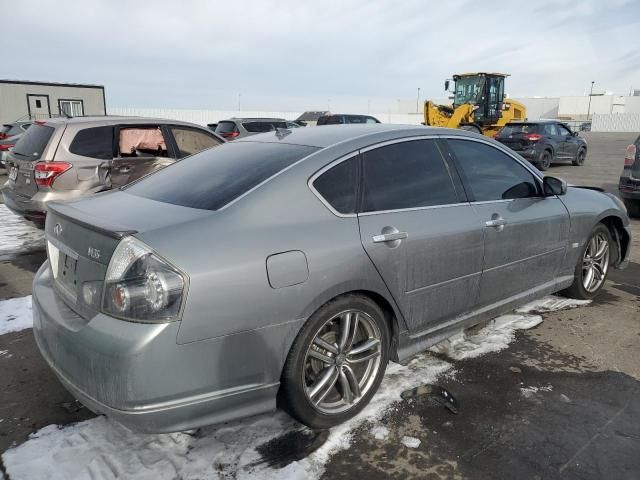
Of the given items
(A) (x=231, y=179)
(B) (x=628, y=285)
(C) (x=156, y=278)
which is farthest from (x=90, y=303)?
(B) (x=628, y=285)

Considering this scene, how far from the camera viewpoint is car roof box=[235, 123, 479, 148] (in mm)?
3012

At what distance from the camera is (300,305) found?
237cm

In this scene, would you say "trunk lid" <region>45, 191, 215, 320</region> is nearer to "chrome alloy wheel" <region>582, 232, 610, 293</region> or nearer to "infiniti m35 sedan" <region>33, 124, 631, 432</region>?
"infiniti m35 sedan" <region>33, 124, 631, 432</region>

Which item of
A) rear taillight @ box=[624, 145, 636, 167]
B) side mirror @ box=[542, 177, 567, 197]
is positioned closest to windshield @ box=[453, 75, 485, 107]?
rear taillight @ box=[624, 145, 636, 167]

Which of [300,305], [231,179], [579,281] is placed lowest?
[579,281]

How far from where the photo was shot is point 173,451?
8.27 ft

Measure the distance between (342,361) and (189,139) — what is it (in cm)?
518

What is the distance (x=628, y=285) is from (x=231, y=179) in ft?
14.5

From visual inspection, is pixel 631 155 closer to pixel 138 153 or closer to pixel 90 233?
pixel 138 153

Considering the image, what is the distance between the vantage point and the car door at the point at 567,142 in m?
17.6

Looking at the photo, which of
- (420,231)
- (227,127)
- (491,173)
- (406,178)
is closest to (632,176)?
(491,173)

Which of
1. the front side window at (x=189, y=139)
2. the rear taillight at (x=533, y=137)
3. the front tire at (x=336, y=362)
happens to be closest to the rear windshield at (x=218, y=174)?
the front tire at (x=336, y=362)

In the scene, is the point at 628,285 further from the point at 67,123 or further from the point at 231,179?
the point at 67,123

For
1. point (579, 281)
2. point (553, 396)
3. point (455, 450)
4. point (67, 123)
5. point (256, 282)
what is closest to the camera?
point (256, 282)
